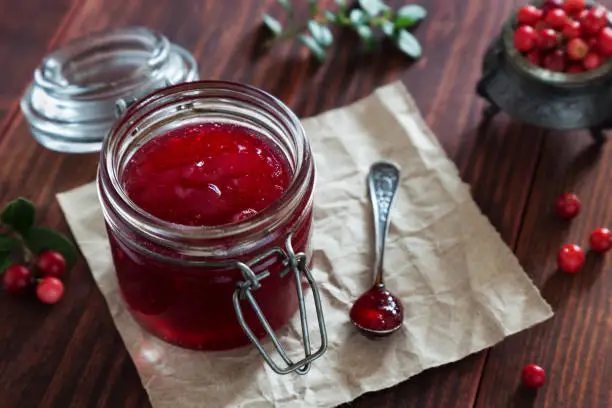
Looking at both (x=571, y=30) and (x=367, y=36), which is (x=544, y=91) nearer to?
(x=571, y=30)

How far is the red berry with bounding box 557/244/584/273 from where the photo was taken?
0.92m

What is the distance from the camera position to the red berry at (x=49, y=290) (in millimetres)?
901

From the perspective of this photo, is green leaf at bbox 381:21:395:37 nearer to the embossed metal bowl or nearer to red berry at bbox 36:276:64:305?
the embossed metal bowl

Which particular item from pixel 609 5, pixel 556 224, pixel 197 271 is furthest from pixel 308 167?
pixel 609 5

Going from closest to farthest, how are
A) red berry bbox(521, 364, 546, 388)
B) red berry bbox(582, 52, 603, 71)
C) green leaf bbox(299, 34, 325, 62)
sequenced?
red berry bbox(521, 364, 546, 388)
red berry bbox(582, 52, 603, 71)
green leaf bbox(299, 34, 325, 62)

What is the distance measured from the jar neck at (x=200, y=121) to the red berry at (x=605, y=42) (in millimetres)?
361

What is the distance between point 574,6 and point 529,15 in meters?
0.05

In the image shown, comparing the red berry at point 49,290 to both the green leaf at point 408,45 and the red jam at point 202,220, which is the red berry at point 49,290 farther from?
the green leaf at point 408,45

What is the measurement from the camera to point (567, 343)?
880mm

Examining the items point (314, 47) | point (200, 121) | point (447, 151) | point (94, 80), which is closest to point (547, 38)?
point (447, 151)

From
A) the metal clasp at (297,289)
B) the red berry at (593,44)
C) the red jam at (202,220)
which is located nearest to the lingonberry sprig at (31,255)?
the red jam at (202,220)

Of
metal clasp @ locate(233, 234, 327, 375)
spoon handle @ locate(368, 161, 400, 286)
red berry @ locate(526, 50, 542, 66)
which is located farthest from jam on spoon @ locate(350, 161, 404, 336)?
red berry @ locate(526, 50, 542, 66)

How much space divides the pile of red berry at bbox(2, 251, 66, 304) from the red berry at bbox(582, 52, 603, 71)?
23.7 inches

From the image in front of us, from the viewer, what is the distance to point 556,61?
0.96 m
